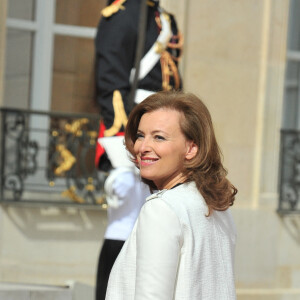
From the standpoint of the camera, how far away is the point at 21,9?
7.29 m

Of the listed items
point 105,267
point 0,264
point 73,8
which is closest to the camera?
point 105,267

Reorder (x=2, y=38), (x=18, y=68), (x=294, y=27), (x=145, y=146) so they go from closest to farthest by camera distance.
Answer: (x=145, y=146)
(x=2, y=38)
(x=18, y=68)
(x=294, y=27)

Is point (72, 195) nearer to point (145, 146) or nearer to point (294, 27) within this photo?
point (294, 27)

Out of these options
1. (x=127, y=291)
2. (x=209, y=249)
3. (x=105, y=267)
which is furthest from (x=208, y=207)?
(x=105, y=267)

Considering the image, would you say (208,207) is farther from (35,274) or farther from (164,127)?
(35,274)

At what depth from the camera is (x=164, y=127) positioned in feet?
9.24

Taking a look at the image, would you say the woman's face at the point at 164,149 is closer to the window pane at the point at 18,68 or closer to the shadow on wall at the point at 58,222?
the shadow on wall at the point at 58,222

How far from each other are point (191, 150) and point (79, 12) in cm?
479

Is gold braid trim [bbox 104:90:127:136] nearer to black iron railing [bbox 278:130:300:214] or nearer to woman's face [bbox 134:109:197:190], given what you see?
woman's face [bbox 134:109:197:190]

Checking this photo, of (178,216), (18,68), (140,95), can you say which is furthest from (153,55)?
(178,216)

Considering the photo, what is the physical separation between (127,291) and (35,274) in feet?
14.7

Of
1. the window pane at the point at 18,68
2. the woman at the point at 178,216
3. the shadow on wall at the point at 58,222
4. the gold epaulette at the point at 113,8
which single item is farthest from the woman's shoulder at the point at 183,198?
the window pane at the point at 18,68

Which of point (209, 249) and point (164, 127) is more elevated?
point (164, 127)

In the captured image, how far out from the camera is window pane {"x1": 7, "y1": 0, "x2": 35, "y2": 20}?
7.24 meters
